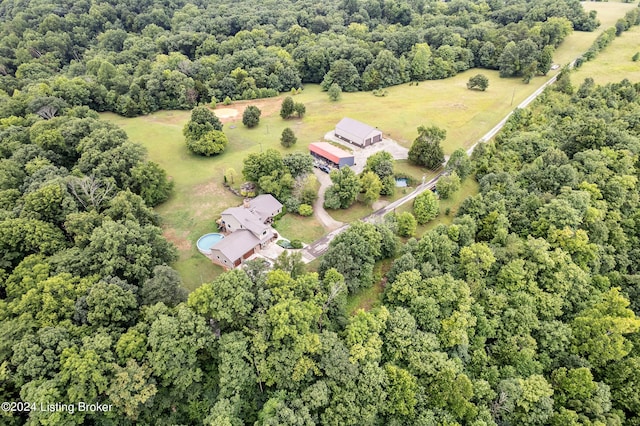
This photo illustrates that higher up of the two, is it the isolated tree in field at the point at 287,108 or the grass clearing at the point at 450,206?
the isolated tree in field at the point at 287,108

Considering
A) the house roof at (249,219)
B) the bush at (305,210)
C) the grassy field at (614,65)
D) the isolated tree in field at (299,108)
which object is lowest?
the bush at (305,210)

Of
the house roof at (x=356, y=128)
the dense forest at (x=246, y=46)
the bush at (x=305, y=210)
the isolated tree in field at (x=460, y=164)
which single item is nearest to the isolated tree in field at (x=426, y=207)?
the isolated tree in field at (x=460, y=164)

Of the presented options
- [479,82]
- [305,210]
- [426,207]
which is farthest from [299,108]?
[479,82]

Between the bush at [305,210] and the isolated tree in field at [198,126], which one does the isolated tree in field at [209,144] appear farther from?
the bush at [305,210]

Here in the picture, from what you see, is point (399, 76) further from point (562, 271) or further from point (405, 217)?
point (562, 271)

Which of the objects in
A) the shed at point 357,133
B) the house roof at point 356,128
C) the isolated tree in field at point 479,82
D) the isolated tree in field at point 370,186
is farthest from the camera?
the isolated tree in field at point 479,82

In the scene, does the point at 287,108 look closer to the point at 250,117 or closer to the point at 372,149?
the point at 250,117

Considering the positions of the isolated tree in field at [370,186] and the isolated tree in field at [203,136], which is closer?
the isolated tree in field at [370,186]

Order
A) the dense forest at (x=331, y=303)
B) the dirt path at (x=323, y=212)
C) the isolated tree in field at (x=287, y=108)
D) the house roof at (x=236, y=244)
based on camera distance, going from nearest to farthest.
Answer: the dense forest at (x=331, y=303)
the house roof at (x=236, y=244)
the dirt path at (x=323, y=212)
the isolated tree in field at (x=287, y=108)

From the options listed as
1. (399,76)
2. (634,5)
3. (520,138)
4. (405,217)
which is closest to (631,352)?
(405,217)
